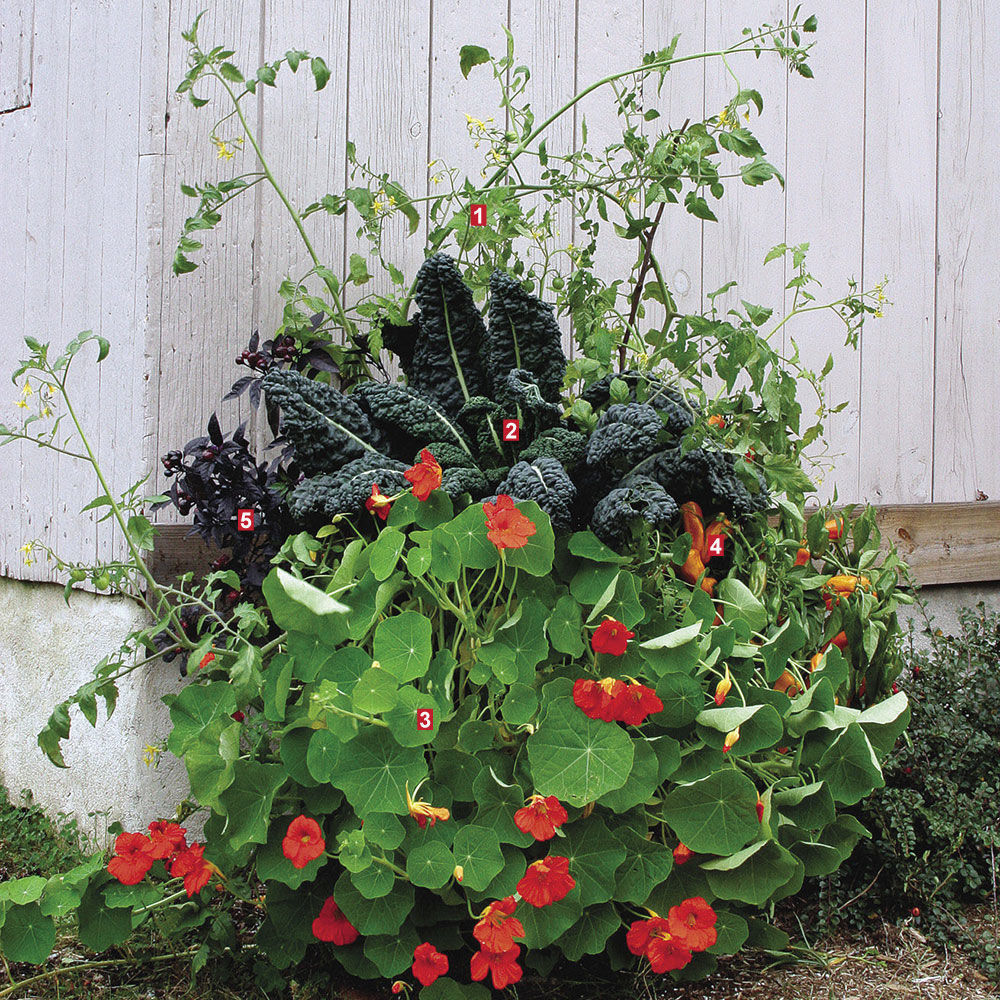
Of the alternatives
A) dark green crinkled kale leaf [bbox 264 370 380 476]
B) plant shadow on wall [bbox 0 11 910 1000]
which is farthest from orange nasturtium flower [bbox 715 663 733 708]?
dark green crinkled kale leaf [bbox 264 370 380 476]

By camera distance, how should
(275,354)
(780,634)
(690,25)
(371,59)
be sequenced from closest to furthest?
(780,634)
(275,354)
(371,59)
(690,25)

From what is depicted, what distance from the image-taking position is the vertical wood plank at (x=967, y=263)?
9.34 ft

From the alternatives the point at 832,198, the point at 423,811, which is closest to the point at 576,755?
the point at 423,811

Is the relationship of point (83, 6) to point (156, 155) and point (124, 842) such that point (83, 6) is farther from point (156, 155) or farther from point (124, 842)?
point (124, 842)

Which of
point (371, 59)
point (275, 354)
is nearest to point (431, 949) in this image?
point (275, 354)

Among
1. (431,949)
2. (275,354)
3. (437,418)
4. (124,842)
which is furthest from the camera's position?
(275,354)

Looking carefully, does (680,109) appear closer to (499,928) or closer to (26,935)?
(499,928)

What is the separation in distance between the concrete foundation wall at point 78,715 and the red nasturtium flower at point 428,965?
2.62ft

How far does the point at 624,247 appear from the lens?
7.48 ft

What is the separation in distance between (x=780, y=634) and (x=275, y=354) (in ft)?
3.52

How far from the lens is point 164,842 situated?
1427 mm

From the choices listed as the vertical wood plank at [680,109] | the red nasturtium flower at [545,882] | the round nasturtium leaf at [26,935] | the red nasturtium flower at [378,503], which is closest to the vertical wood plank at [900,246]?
the vertical wood plank at [680,109]

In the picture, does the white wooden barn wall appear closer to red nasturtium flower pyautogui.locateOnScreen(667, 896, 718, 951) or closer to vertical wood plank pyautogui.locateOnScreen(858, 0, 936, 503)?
vertical wood plank pyautogui.locateOnScreen(858, 0, 936, 503)

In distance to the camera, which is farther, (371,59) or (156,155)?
(371,59)
